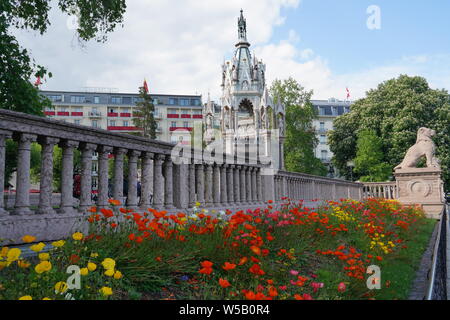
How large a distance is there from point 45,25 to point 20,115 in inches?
386

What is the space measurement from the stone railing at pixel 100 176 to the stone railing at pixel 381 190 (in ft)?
66.2

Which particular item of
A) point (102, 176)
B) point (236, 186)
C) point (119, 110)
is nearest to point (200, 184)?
point (236, 186)

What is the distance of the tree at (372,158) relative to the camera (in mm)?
39594

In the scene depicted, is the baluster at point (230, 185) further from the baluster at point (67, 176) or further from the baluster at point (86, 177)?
the baluster at point (67, 176)

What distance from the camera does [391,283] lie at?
4988 mm

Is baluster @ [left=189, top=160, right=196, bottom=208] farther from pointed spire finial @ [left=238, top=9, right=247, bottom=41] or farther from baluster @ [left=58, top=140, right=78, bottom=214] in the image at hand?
pointed spire finial @ [left=238, top=9, right=247, bottom=41]

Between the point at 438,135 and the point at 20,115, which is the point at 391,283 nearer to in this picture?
the point at 20,115

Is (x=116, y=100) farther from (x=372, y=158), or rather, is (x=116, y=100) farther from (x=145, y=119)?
(x=372, y=158)

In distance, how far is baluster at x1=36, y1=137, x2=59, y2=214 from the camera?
5.39m

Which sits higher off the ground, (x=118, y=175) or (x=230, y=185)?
(x=118, y=175)

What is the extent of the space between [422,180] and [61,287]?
75.9ft

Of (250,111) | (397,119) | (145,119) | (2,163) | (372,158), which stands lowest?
(2,163)

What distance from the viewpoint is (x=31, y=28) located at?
13.2 meters
